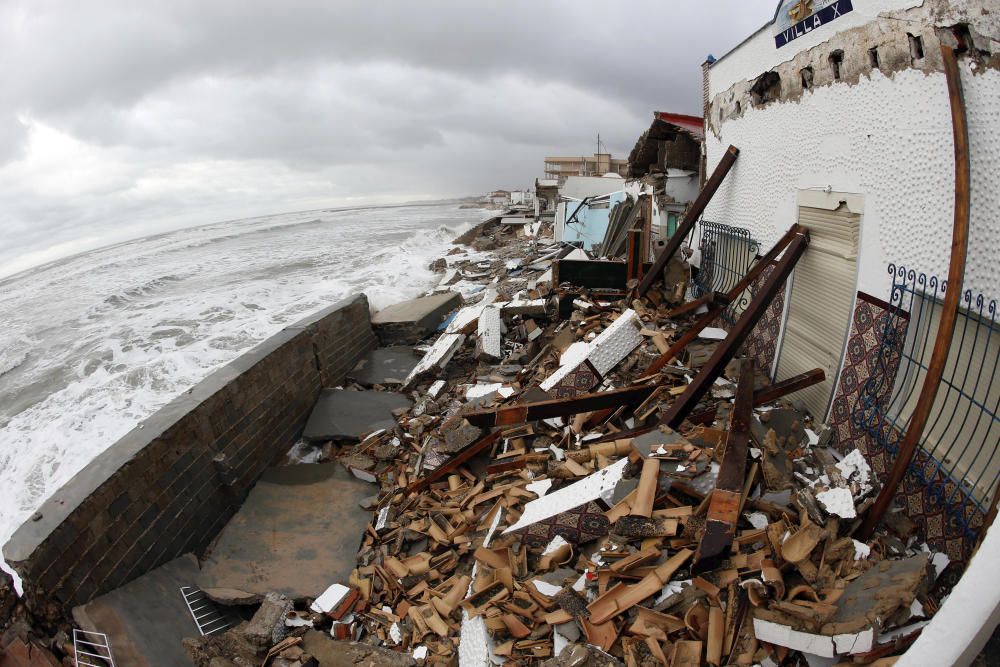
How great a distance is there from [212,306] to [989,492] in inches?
764

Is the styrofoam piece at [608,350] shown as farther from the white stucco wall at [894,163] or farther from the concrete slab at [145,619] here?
the concrete slab at [145,619]

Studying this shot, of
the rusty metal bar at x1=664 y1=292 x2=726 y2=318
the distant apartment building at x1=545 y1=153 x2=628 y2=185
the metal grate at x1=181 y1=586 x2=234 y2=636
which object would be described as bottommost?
the metal grate at x1=181 y1=586 x2=234 y2=636

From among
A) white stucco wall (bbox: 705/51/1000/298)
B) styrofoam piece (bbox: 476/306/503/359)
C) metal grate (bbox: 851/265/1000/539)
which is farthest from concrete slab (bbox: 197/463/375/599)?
white stucco wall (bbox: 705/51/1000/298)

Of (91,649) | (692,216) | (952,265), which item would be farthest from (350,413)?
(952,265)

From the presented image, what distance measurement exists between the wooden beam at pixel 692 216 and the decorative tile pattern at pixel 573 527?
464cm

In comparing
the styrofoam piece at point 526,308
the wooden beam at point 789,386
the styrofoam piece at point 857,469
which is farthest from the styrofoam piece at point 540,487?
the styrofoam piece at point 526,308

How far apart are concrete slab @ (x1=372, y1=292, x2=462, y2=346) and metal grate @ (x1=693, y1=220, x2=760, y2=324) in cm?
528

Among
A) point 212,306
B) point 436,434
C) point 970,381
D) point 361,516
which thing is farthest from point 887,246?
point 212,306

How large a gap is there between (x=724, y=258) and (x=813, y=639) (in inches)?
240

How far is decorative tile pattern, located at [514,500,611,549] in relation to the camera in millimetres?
3768

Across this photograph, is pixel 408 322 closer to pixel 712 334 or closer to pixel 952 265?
pixel 712 334

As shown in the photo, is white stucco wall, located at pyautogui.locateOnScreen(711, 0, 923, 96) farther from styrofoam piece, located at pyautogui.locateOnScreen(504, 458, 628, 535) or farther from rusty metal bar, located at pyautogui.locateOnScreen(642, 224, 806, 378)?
styrofoam piece, located at pyautogui.locateOnScreen(504, 458, 628, 535)

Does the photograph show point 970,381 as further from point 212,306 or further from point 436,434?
point 212,306

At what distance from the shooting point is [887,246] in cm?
421
